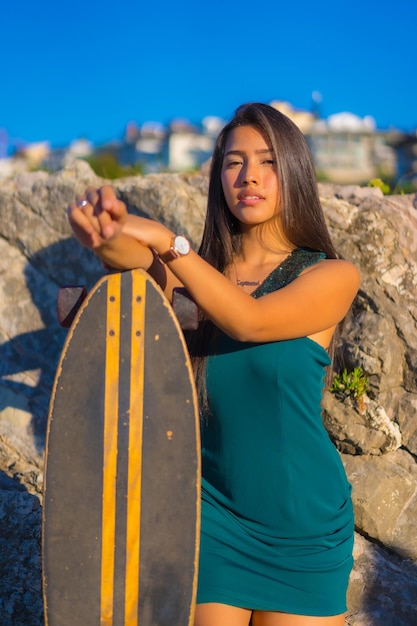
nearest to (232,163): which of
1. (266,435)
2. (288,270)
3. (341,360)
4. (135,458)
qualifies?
(288,270)

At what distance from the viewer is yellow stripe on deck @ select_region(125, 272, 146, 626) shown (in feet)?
7.08

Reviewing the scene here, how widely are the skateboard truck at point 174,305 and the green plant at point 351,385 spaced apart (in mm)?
1370

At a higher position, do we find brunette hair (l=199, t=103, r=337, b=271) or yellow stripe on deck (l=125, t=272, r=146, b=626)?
brunette hair (l=199, t=103, r=337, b=271)

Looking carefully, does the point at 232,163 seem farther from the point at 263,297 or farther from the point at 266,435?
the point at 266,435

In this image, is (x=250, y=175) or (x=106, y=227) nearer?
(x=106, y=227)

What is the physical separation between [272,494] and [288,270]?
674 millimetres

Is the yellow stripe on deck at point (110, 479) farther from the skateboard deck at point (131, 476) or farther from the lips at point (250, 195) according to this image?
the lips at point (250, 195)

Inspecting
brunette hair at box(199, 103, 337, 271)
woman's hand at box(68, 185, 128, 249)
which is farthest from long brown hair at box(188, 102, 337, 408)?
woman's hand at box(68, 185, 128, 249)

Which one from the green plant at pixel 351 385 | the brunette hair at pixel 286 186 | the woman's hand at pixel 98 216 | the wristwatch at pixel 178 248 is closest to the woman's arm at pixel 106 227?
the woman's hand at pixel 98 216

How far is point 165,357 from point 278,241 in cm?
64

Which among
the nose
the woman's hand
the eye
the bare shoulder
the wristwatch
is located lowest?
the bare shoulder

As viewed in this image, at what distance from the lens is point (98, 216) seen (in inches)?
77.7

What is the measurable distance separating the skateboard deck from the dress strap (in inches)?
14.6

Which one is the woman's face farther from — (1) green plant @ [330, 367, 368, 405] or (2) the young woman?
(1) green plant @ [330, 367, 368, 405]
